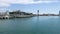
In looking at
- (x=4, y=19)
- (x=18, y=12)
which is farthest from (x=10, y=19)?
(x=18, y=12)

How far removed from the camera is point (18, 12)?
32.3ft

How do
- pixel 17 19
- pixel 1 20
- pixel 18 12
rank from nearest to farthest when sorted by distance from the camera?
pixel 18 12 < pixel 1 20 < pixel 17 19

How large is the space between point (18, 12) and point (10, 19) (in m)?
2.70

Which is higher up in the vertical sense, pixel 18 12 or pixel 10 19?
pixel 18 12

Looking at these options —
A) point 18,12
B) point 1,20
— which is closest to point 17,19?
point 1,20

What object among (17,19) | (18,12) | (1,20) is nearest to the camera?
(18,12)

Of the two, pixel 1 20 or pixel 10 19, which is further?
pixel 10 19

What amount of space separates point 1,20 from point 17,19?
164 centimetres

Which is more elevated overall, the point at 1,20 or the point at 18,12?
the point at 18,12

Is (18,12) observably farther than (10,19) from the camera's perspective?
No

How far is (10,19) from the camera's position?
1227 centimetres

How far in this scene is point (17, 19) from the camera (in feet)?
39.9

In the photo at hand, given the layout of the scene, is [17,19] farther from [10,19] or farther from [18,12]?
[18,12]

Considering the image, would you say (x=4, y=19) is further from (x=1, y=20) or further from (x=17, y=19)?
(x=17, y=19)
